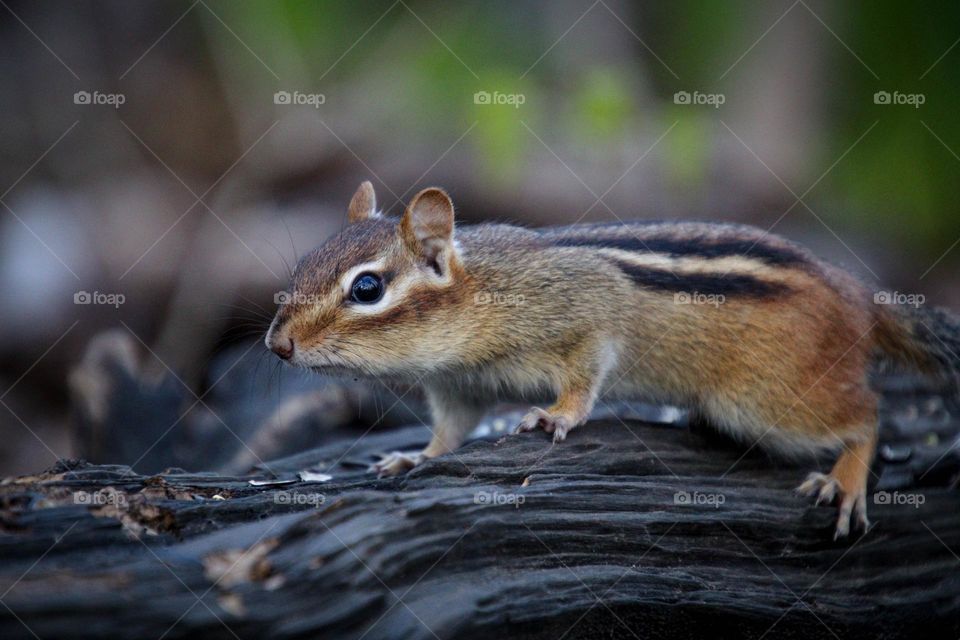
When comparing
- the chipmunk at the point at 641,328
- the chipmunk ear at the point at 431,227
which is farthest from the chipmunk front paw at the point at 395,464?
the chipmunk ear at the point at 431,227

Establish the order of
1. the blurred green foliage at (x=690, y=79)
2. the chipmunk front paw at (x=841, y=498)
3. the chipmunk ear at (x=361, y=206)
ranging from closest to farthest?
1. the chipmunk front paw at (x=841, y=498)
2. the chipmunk ear at (x=361, y=206)
3. the blurred green foliage at (x=690, y=79)

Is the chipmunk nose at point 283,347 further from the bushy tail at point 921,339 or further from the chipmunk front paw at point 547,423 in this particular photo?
the bushy tail at point 921,339

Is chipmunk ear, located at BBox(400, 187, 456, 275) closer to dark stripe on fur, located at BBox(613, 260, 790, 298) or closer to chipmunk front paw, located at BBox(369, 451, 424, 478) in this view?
chipmunk front paw, located at BBox(369, 451, 424, 478)

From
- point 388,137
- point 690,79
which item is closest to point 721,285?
point 388,137

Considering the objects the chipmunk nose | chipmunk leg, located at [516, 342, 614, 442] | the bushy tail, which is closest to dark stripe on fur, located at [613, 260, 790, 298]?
chipmunk leg, located at [516, 342, 614, 442]

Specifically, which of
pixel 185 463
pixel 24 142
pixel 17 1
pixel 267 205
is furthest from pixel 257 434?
pixel 17 1

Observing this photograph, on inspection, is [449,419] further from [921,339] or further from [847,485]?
[921,339]
